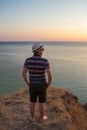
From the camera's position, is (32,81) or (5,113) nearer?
(32,81)

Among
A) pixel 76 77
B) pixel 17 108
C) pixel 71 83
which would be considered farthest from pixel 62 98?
pixel 76 77

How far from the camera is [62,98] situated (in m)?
12.3

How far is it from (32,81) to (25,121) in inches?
59.6

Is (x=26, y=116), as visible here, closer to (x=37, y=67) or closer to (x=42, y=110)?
(x=42, y=110)

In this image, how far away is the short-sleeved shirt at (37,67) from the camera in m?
7.74

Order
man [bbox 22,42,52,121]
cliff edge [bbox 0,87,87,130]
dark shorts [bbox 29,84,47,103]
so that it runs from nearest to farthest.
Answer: man [bbox 22,42,52,121], dark shorts [bbox 29,84,47,103], cliff edge [bbox 0,87,87,130]

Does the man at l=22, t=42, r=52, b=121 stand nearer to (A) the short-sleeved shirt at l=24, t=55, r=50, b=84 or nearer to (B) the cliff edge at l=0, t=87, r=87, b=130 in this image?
(A) the short-sleeved shirt at l=24, t=55, r=50, b=84

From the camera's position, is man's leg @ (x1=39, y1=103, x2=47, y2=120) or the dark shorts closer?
the dark shorts

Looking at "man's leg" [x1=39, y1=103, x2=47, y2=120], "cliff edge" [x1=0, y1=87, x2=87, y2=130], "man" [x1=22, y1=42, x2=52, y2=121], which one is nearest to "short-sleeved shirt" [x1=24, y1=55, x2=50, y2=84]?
"man" [x1=22, y1=42, x2=52, y2=121]

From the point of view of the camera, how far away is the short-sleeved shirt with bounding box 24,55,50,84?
7.74 metres

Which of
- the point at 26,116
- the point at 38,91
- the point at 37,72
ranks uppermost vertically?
the point at 37,72

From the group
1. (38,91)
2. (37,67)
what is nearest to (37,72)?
(37,67)

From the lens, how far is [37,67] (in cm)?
783

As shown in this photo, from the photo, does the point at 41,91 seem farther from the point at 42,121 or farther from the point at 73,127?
the point at 73,127
